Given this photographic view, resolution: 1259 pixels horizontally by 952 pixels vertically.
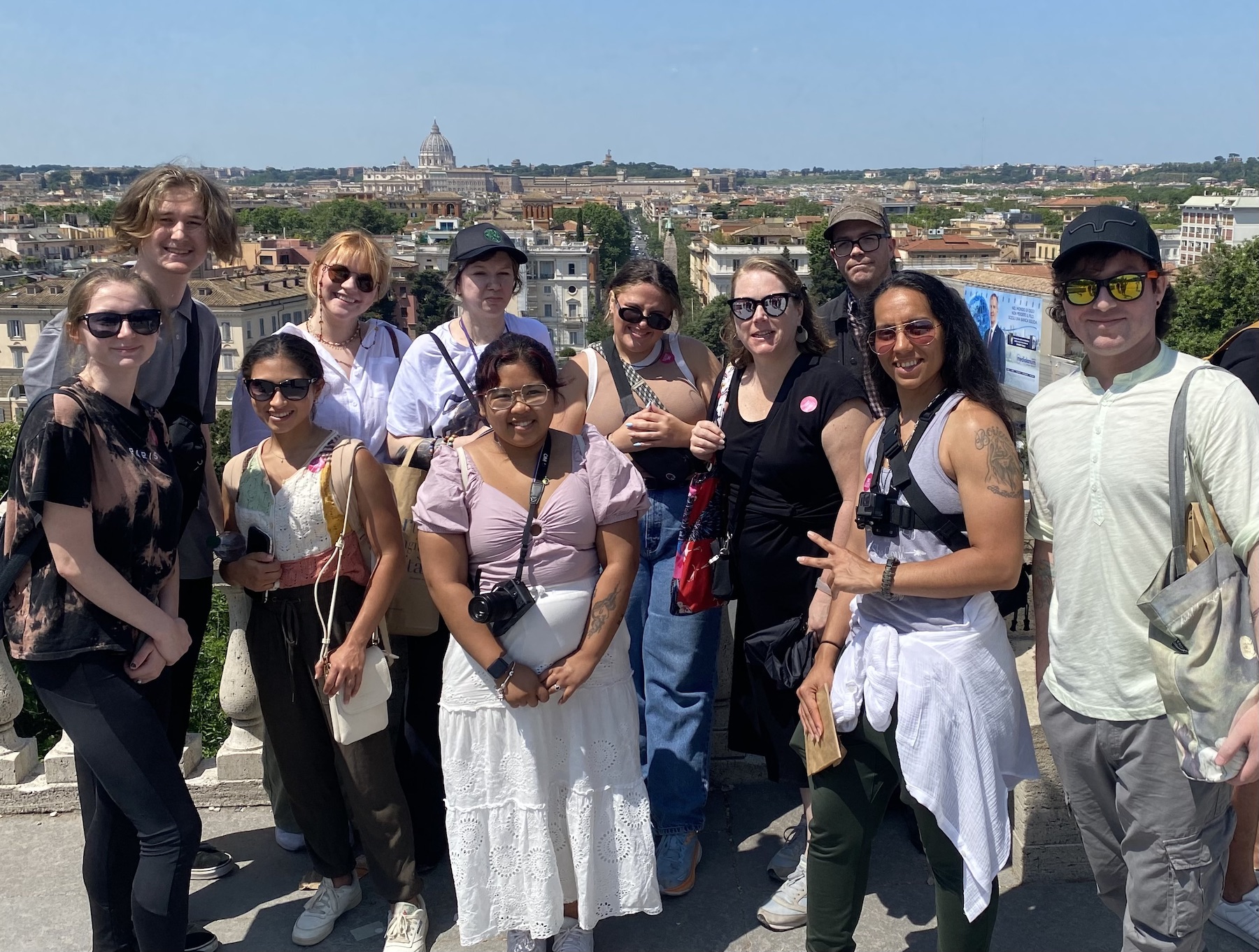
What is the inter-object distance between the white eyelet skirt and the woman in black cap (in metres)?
0.40

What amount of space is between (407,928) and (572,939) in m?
0.37

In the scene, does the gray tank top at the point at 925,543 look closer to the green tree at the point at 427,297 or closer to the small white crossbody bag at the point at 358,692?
the small white crossbody bag at the point at 358,692

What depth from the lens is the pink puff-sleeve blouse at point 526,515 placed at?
7.41 feet

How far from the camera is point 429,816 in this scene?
Answer: 2721 millimetres

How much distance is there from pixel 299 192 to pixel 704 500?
16200 centimetres

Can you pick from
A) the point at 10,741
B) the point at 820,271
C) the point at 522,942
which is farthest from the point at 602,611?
the point at 820,271

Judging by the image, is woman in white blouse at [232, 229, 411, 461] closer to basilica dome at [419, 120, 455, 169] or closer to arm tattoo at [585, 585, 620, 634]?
arm tattoo at [585, 585, 620, 634]

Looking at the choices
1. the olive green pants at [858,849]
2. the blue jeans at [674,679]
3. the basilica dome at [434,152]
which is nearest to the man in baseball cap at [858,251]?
the blue jeans at [674,679]

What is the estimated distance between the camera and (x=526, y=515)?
227 centimetres

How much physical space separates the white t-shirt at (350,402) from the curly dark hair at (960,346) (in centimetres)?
133

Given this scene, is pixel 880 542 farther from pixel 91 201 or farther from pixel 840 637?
pixel 91 201

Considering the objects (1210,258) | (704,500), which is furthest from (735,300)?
(1210,258)

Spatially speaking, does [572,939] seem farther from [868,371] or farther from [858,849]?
[868,371]

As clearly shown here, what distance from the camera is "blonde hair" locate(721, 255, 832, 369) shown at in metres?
2.53
